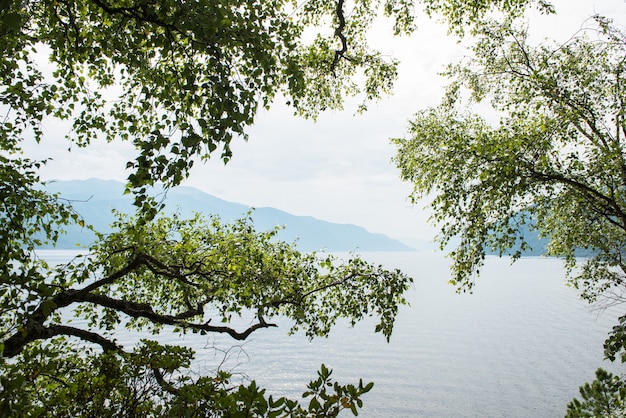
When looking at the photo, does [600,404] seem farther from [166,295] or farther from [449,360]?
[449,360]

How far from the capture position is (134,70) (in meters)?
8.32

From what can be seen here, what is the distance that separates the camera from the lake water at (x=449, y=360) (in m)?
30.5

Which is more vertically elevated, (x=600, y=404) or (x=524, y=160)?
(x=524, y=160)

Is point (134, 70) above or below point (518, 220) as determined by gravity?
above

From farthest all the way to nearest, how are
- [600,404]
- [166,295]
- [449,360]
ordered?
1. [449,360]
2. [166,295]
3. [600,404]

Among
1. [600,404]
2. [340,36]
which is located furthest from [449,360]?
[340,36]

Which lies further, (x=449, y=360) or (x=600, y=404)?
(x=449, y=360)

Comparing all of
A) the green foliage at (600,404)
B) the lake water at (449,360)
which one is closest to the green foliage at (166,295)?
the green foliage at (600,404)

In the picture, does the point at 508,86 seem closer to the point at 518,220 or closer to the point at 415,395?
the point at 518,220

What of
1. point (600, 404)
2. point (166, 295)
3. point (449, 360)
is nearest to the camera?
point (600, 404)

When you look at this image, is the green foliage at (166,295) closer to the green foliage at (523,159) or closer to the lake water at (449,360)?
the green foliage at (523,159)

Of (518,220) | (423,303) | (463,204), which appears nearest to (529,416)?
(518,220)

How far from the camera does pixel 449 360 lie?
4278 centimetres

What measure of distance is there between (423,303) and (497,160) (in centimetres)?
8003
